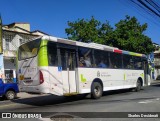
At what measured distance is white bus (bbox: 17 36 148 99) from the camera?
13.2 m

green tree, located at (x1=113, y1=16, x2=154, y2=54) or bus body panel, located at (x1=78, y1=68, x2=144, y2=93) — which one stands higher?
green tree, located at (x1=113, y1=16, x2=154, y2=54)

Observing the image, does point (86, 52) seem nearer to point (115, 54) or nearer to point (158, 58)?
point (115, 54)

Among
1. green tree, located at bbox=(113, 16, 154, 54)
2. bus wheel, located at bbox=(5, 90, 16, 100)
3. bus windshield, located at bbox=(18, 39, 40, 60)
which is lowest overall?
bus wheel, located at bbox=(5, 90, 16, 100)

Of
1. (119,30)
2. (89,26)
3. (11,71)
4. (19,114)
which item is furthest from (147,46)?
(19,114)

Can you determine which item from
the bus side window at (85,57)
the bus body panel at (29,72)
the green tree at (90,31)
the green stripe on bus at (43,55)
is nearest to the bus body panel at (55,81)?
the green stripe on bus at (43,55)

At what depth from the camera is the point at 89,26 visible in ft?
116

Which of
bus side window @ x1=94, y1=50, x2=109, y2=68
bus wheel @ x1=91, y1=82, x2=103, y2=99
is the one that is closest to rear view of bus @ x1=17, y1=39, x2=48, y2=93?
bus wheel @ x1=91, y1=82, x2=103, y2=99

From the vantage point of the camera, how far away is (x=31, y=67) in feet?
45.1

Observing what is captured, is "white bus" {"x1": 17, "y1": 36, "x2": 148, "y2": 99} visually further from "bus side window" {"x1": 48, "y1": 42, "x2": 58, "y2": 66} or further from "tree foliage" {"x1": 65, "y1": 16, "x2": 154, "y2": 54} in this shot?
"tree foliage" {"x1": 65, "y1": 16, "x2": 154, "y2": 54}

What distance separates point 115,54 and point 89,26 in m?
17.3

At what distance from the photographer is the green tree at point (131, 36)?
3522cm

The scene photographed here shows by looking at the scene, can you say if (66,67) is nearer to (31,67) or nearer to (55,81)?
(55,81)

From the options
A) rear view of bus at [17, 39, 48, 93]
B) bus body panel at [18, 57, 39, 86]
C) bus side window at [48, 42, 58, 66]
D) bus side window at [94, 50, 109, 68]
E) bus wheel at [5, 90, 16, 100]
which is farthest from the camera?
bus wheel at [5, 90, 16, 100]

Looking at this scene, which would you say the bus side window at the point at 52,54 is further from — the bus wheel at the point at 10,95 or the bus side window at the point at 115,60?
the bus wheel at the point at 10,95
